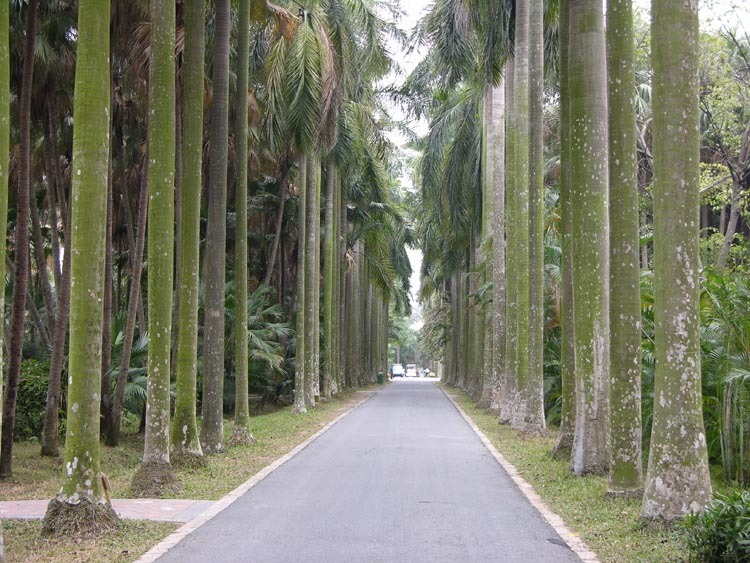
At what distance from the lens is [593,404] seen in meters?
12.0

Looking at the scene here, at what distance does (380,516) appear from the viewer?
927 centimetres

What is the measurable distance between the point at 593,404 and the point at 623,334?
2400mm

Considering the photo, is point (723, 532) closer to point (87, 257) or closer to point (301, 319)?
point (87, 257)

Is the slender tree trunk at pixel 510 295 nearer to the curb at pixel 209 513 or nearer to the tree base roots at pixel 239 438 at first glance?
the curb at pixel 209 513

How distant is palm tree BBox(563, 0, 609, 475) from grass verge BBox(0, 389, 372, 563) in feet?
18.1

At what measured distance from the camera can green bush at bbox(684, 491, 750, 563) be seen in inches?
226

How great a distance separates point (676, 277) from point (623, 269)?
2.01m

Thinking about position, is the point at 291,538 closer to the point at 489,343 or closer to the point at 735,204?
the point at 735,204

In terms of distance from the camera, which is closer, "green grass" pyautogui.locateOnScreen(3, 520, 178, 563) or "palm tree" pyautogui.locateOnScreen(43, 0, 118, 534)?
"green grass" pyautogui.locateOnScreen(3, 520, 178, 563)

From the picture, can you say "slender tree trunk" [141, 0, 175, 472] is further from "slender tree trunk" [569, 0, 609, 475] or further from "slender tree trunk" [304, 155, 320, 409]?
"slender tree trunk" [304, 155, 320, 409]

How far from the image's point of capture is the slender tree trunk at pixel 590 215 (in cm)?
1177

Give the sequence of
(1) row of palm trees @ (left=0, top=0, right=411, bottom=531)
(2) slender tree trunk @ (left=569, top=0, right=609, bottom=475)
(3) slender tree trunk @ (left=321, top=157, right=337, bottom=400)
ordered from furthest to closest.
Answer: (3) slender tree trunk @ (left=321, top=157, right=337, bottom=400) → (2) slender tree trunk @ (left=569, top=0, right=609, bottom=475) → (1) row of palm trees @ (left=0, top=0, right=411, bottom=531)

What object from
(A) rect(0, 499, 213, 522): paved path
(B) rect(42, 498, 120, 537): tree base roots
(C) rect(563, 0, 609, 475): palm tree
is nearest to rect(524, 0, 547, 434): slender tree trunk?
(C) rect(563, 0, 609, 475): palm tree

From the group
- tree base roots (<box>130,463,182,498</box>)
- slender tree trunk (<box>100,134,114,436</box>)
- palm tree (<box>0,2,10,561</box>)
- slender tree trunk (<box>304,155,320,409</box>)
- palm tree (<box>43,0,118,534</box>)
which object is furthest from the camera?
slender tree trunk (<box>304,155,320,409</box>)
